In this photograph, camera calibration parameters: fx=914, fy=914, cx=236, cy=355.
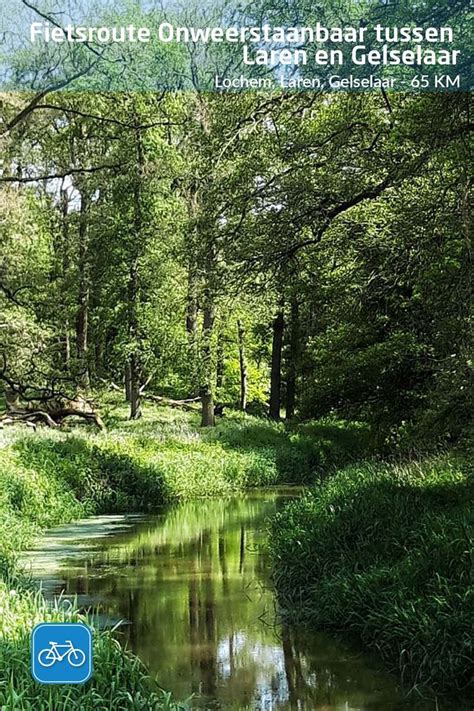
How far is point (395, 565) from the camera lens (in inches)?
257

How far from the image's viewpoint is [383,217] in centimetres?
1112

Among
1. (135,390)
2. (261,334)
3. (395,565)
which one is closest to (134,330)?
(135,390)

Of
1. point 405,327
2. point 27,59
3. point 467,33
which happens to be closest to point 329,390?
point 405,327

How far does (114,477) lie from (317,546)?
6166mm

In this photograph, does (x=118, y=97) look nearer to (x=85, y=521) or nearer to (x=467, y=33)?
(x=85, y=521)

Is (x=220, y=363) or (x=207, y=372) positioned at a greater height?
(x=220, y=363)

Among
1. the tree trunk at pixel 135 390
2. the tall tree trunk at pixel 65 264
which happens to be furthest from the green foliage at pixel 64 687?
the tall tree trunk at pixel 65 264

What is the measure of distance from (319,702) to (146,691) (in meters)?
1.11

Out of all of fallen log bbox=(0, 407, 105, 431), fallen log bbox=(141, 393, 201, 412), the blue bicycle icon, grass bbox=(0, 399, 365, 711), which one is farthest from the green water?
fallen log bbox=(141, 393, 201, 412)

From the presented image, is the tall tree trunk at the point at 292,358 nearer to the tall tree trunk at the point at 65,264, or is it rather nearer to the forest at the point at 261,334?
the forest at the point at 261,334

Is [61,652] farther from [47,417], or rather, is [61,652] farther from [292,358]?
[292,358]

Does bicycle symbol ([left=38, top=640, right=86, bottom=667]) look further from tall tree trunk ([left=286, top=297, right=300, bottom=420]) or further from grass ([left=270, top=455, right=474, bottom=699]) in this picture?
tall tree trunk ([left=286, top=297, right=300, bottom=420])

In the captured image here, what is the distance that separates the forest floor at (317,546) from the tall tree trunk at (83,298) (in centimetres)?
595

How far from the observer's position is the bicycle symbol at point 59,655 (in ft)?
10.6
